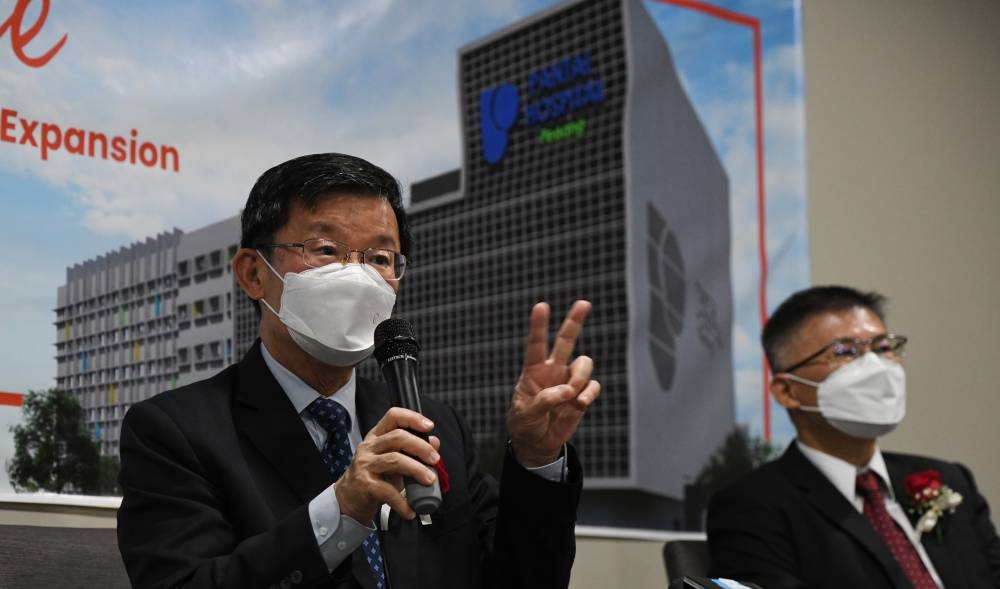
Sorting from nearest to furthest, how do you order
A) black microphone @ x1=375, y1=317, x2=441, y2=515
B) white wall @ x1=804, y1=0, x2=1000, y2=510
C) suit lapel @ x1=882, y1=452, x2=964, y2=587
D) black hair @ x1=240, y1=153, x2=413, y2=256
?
black microphone @ x1=375, y1=317, x2=441, y2=515, black hair @ x1=240, y1=153, x2=413, y2=256, suit lapel @ x1=882, y1=452, x2=964, y2=587, white wall @ x1=804, y1=0, x2=1000, y2=510

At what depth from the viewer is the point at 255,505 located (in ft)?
5.08

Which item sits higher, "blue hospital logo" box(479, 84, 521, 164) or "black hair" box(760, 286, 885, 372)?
"blue hospital logo" box(479, 84, 521, 164)

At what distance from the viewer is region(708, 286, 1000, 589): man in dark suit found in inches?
98.1

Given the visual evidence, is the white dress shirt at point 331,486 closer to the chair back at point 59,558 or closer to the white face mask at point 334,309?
the white face mask at point 334,309

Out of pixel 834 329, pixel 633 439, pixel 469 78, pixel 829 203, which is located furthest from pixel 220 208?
pixel 829 203

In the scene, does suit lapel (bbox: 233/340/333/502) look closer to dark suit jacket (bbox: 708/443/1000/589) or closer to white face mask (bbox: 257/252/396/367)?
white face mask (bbox: 257/252/396/367)

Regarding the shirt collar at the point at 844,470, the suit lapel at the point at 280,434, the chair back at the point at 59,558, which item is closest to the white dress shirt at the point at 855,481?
the shirt collar at the point at 844,470

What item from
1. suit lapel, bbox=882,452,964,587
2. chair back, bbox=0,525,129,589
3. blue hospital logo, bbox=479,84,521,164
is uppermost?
blue hospital logo, bbox=479,84,521,164

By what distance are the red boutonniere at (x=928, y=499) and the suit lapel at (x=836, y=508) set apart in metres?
0.20

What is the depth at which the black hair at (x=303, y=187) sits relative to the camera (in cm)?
170

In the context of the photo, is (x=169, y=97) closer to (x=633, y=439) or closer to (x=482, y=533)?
(x=482, y=533)

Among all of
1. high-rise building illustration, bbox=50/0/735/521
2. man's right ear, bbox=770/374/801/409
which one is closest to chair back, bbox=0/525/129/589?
high-rise building illustration, bbox=50/0/735/521

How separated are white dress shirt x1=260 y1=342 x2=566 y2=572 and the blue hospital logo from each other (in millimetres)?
1471

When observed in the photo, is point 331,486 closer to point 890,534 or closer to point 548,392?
point 548,392
